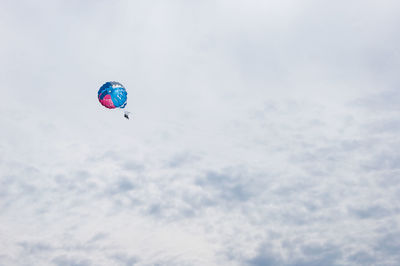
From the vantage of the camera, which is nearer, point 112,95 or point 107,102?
point 112,95

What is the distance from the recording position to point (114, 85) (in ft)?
344

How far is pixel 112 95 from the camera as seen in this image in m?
104

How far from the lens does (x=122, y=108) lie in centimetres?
10700

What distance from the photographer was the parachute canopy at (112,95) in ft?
340

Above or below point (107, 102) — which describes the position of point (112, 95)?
above

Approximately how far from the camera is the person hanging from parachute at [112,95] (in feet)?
340

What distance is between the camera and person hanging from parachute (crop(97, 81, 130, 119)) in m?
104

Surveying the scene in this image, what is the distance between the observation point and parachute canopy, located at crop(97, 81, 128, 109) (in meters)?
104

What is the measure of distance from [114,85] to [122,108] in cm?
568

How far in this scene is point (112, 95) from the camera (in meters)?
104
